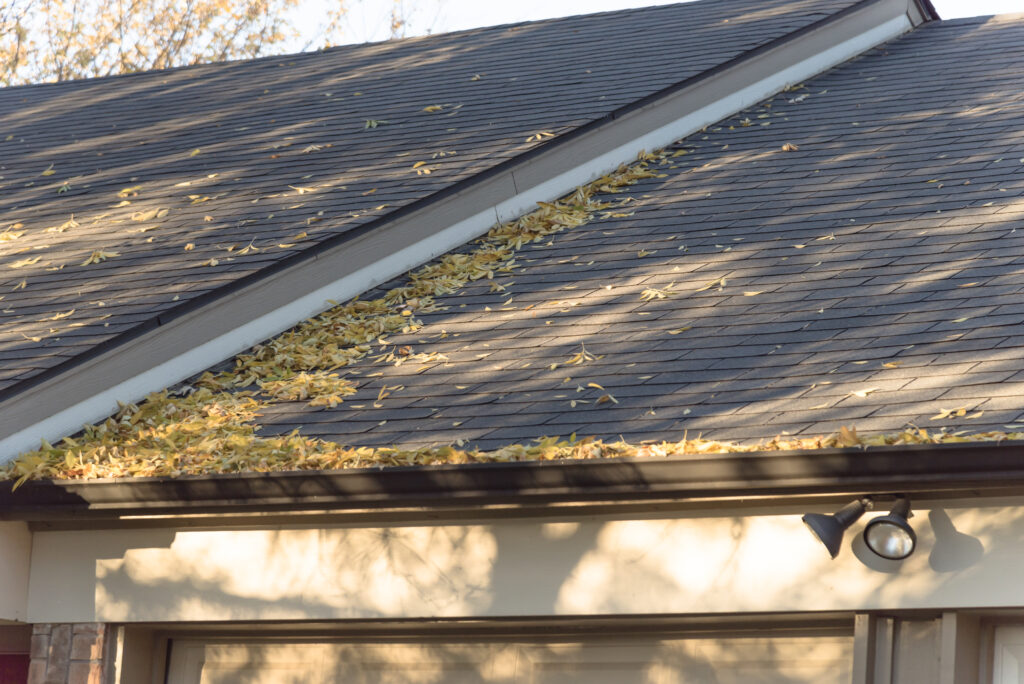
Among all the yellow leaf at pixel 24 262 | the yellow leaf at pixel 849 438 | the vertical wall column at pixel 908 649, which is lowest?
the vertical wall column at pixel 908 649

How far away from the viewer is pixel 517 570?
516 centimetres

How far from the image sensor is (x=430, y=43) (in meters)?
12.4

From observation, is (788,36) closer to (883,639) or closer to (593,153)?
(593,153)

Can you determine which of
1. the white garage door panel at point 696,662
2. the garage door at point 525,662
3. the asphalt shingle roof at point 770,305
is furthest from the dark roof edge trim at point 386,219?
the white garage door panel at point 696,662

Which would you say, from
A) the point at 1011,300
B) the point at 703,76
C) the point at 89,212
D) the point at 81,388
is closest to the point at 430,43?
the point at 703,76

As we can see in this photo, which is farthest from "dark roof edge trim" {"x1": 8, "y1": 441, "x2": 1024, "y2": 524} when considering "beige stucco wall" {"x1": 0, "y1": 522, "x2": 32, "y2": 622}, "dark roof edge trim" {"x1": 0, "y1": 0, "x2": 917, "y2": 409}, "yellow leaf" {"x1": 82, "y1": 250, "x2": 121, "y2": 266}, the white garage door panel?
"yellow leaf" {"x1": 82, "y1": 250, "x2": 121, "y2": 266}

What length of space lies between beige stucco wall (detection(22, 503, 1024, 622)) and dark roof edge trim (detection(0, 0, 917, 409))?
39.5 inches

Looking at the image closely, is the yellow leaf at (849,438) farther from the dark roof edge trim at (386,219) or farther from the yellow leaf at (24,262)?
the yellow leaf at (24,262)

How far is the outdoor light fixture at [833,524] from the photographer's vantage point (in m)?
4.32

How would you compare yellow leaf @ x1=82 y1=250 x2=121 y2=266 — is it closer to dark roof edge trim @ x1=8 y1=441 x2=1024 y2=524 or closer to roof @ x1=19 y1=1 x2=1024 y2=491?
roof @ x1=19 y1=1 x2=1024 y2=491

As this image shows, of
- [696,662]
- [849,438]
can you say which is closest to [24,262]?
[696,662]

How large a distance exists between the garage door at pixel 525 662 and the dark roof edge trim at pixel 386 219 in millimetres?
1604

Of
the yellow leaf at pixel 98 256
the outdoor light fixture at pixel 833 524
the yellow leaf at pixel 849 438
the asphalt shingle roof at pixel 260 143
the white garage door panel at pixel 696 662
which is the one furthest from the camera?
the yellow leaf at pixel 98 256

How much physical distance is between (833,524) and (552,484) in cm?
115
